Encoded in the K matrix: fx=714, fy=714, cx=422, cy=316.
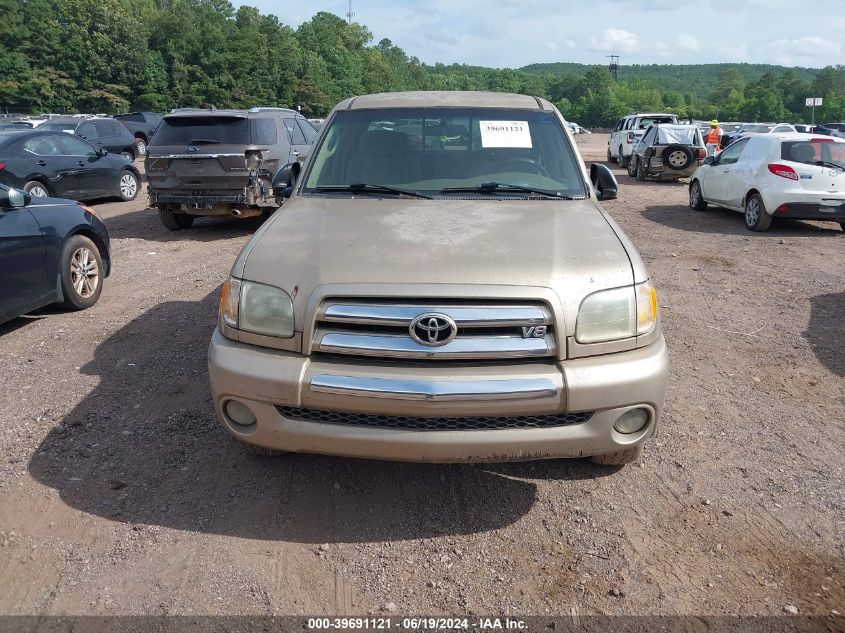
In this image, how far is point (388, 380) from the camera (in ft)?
9.64

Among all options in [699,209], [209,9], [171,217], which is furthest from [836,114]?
[171,217]

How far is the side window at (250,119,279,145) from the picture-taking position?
34.2 ft

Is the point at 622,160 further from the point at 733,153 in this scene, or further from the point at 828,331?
the point at 828,331

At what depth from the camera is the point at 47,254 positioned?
618 cm

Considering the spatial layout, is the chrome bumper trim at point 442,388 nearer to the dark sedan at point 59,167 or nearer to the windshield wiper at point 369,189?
the windshield wiper at point 369,189

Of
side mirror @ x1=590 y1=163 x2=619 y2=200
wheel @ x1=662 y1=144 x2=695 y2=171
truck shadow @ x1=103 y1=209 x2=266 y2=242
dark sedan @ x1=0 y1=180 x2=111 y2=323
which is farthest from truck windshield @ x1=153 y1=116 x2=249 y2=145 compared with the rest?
wheel @ x1=662 y1=144 x2=695 y2=171

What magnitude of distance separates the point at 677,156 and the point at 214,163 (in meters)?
13.2

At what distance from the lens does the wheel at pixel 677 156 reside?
18797mm

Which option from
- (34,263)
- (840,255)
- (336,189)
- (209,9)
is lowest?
(840,255)

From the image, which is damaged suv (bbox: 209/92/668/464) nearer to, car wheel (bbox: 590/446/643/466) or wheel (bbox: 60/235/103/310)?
car wheel (bbox: 590/446/643/466)

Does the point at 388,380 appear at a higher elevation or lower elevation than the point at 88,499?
higher

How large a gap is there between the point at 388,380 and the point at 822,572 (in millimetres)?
1974

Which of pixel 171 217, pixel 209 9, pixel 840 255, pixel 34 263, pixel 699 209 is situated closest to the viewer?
pixel 34 263

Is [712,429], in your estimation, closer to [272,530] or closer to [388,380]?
[388,380]
